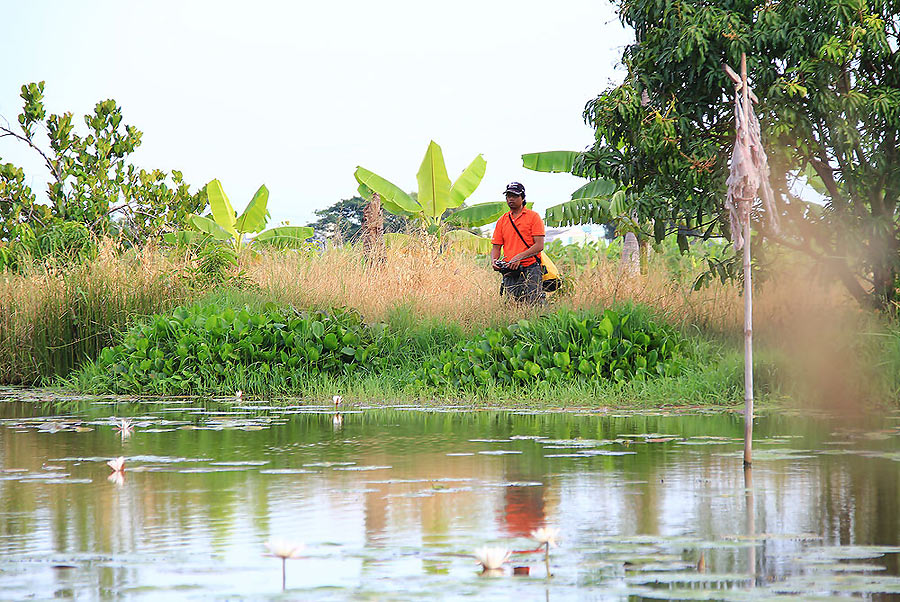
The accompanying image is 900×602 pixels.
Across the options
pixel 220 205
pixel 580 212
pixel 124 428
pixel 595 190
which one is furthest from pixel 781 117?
pixel 220 205

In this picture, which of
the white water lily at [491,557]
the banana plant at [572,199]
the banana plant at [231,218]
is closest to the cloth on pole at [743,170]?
the white water lily at [491,557]

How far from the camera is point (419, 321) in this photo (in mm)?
14375

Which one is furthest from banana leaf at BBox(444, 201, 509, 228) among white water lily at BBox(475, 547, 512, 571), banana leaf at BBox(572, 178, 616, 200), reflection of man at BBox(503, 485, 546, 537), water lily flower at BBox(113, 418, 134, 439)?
white water lily at BBox(475, 547, 512, 571)

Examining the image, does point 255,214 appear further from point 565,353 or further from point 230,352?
point 565,353

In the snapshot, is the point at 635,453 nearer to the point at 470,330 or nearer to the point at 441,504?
the point at 441,504

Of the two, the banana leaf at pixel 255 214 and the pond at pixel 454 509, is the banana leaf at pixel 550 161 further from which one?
the pond at pixel 454 509

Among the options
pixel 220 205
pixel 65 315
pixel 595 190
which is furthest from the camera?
pixel 220 205

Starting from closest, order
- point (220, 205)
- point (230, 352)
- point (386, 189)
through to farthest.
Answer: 1. point (230, 352)
2. point (386, 189)
3. point (220, 205)

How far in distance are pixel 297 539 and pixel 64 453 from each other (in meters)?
3.73

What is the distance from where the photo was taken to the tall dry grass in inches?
595

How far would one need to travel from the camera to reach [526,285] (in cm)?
1399

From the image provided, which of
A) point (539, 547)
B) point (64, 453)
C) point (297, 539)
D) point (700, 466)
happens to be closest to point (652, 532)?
point (539, 547)

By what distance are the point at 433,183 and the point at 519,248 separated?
13686 mm

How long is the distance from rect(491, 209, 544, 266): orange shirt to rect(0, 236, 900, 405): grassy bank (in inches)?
27.3
